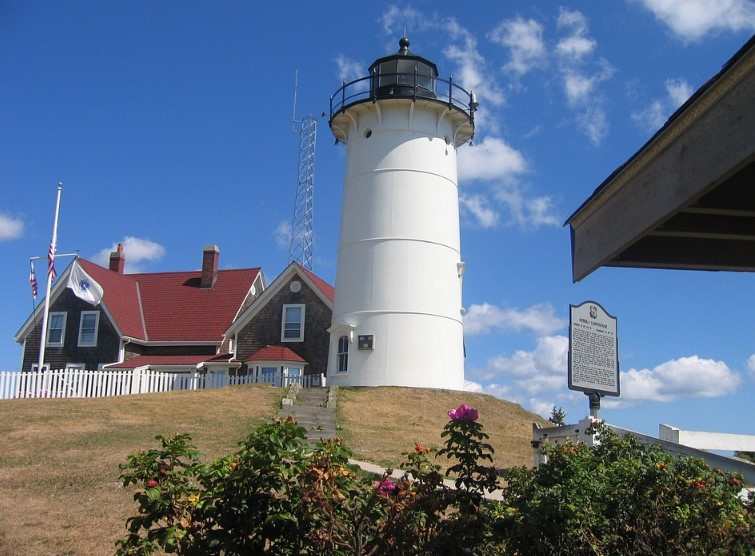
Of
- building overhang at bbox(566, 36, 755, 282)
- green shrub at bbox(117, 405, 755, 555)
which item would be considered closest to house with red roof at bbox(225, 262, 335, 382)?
green shrub at bbox(117, 405, 755, 555)

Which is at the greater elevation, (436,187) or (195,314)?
(436,187)

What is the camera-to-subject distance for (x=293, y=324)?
34.7 metres

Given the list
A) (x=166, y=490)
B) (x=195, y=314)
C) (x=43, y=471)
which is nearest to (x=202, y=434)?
(x=43, y=471)

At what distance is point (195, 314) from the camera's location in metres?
37.6

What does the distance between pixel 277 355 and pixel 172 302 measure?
816cm

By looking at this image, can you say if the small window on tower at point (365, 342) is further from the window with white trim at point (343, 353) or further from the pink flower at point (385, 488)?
the pink flower at point (385, 488)

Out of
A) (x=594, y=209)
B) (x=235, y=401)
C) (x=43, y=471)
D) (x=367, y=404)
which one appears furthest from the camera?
(x=367, y=404)

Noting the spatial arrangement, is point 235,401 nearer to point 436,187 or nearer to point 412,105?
point 436,187

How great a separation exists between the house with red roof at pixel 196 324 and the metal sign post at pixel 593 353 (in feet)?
68.4

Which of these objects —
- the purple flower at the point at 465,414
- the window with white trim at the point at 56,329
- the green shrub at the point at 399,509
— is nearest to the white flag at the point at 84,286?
the window with white trim at the point at 56,329

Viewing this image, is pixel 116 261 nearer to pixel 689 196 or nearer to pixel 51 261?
pixel 51 261

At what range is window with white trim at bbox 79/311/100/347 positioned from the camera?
36.5 m

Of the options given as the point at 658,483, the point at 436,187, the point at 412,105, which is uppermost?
the point at 412,105

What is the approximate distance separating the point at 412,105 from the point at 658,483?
84.5 ft
